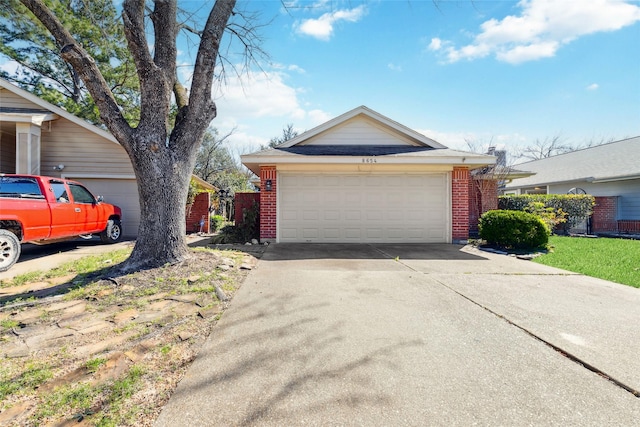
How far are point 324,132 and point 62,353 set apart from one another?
8.58 m

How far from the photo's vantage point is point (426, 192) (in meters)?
9.34

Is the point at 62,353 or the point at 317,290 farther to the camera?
the point at 317,290

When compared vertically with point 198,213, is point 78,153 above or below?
above

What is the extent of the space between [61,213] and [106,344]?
5690mm

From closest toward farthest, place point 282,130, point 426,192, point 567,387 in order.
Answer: point 567,387 → point 426,192 → point 282,130

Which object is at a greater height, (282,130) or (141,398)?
(282,130)

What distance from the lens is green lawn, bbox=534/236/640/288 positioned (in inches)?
218

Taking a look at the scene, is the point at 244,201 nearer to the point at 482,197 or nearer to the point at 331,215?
the point at 331,215

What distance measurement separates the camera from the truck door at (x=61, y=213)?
654cm

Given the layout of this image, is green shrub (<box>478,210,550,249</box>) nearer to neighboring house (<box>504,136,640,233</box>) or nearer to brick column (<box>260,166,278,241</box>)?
brick column (<box>260,166,278,241</box>)

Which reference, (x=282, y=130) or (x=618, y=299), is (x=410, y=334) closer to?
(x=618, y=299)

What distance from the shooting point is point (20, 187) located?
6.34 metres

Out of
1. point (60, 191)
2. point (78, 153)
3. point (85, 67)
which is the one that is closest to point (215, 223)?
point (78, 153)

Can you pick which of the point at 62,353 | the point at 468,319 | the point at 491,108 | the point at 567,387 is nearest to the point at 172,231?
the point at 62,353
